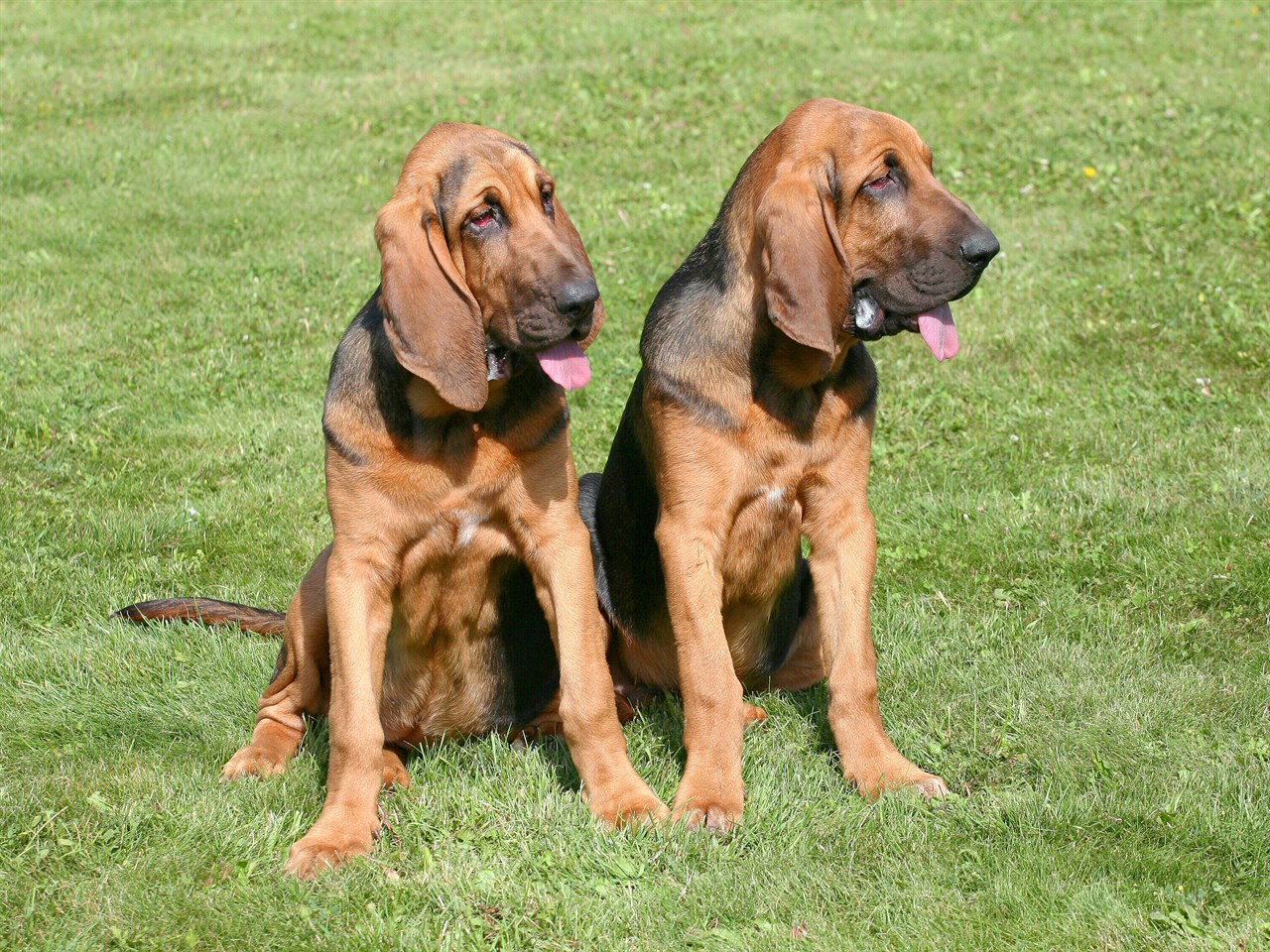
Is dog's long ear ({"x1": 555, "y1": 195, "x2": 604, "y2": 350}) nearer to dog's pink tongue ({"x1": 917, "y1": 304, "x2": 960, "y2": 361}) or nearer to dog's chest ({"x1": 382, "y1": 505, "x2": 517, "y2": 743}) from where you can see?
dog's chest ({"x1": 382, "y1": 505, "x2": 517, "y2": 743})

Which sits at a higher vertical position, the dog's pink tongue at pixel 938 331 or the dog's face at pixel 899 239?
the dog's face at pixel 899 239

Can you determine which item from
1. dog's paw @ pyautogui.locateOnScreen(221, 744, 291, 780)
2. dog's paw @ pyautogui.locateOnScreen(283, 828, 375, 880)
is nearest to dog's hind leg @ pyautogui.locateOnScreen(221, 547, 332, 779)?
dog's paw @ pyautogui.locateOnScreen(221, 744, 291, 780)

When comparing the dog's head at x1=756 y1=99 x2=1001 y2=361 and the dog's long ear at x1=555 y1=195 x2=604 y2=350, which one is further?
Result: the dog's head at x1=756 y1=99 x2=1001 y2=361

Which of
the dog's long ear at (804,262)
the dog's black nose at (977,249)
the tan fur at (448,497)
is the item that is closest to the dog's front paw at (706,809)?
the tan fur at (448,497)

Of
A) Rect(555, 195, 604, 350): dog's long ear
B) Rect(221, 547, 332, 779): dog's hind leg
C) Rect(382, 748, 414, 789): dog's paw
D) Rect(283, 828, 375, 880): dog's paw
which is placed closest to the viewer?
Rect(283, 828, 375, 880): dog's paw

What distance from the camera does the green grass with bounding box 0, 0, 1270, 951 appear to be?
12.8 feet

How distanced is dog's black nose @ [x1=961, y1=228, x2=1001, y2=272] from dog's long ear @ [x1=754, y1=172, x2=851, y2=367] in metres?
0.38

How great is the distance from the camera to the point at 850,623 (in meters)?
4.54

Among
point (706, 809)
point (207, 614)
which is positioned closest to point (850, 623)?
point (706, 809)

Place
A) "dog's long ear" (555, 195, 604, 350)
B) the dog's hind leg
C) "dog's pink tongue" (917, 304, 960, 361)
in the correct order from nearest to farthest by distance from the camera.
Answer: "dog's long ear" (555, 195, 604, 350) < "dog's pink tongue" (917, 304, 960, 361) < the dog's hind leg

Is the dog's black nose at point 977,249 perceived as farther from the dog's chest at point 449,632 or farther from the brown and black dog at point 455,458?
the dog's chest at point 449,632

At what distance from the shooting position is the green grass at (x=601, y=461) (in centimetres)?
391

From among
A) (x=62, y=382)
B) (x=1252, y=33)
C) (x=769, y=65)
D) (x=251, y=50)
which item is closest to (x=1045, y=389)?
(x=62, y=382)

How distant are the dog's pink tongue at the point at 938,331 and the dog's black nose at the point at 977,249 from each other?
180 millimetres
